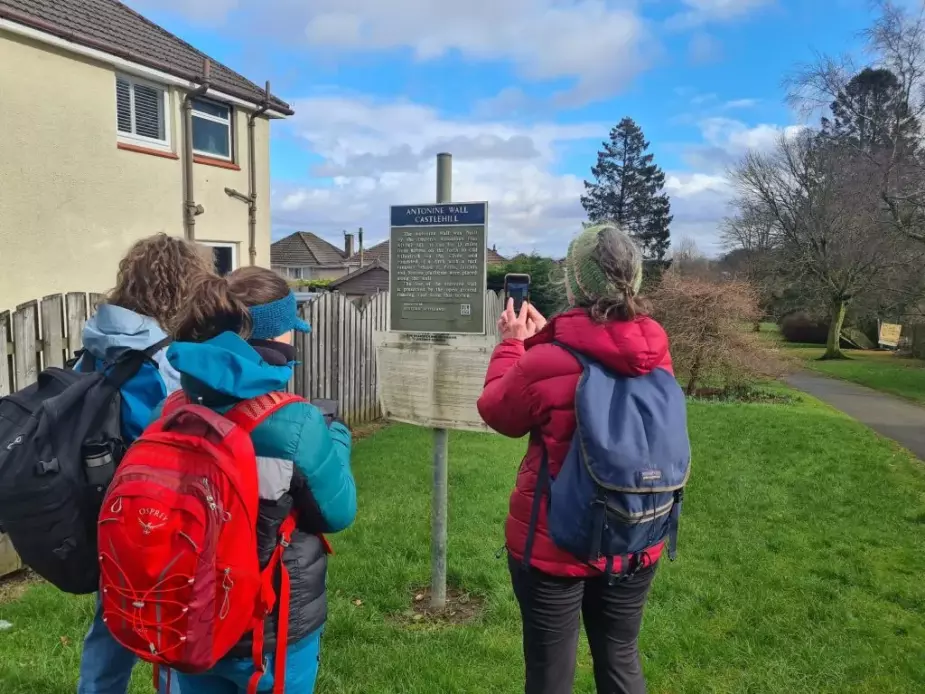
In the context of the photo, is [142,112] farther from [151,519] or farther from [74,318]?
[151,519]

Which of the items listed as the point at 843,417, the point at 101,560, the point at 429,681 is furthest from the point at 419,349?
the point at 843,417

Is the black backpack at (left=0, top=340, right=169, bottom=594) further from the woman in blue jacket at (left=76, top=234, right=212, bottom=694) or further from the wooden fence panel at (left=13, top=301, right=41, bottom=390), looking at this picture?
the wooden fence panel at (left=13, top=301, right=41, bottom=390)

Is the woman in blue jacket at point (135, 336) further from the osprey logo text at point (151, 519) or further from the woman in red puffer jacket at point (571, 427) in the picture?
the woman in red puffer jacket at point (571, 427)

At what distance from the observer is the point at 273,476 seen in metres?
1.74

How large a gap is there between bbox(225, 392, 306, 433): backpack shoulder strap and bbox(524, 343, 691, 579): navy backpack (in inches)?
36.5

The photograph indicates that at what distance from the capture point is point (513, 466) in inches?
287

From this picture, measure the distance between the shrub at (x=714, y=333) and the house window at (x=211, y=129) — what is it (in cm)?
899

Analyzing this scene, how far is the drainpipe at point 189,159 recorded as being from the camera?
11.4m

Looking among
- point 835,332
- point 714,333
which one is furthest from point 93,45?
point 835,332

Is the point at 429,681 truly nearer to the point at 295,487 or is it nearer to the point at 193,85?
the point at 295,487

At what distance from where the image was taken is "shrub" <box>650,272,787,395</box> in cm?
1327

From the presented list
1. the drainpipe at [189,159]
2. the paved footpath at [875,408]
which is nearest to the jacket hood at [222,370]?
the paved footpath at [875,408]

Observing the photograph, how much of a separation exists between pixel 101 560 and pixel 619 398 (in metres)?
1.55

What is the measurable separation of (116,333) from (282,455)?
0.92 meters
